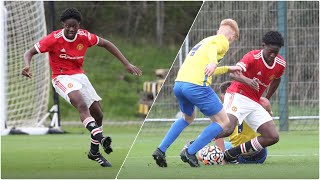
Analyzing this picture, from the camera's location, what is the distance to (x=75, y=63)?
9.39 metres

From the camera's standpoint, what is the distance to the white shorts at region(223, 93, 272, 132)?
955 centimetres

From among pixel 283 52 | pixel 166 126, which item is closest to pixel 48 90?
pixel 166 126

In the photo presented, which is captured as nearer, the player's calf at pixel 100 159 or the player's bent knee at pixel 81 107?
the player's calf at pixel 100 159

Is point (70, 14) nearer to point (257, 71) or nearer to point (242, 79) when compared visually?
point (242, 79)

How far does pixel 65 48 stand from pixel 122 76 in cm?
1079

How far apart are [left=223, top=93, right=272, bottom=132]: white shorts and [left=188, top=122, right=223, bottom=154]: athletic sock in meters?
0.81

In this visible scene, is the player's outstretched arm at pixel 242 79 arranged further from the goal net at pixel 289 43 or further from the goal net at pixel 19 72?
the goal net at pixel 19 72

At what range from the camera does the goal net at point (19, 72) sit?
638 inches

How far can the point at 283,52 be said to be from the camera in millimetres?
16281

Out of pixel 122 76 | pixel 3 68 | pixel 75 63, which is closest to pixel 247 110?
pixel 75 63

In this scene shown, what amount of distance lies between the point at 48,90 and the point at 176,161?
7.58 m

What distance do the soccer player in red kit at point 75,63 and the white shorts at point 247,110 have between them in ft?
3.66

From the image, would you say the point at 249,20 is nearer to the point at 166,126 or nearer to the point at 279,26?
the point at 279,26

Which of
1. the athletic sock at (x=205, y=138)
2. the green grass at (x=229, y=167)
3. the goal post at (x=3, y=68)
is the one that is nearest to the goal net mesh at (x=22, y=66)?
the goal post at (x=3, y=68)
